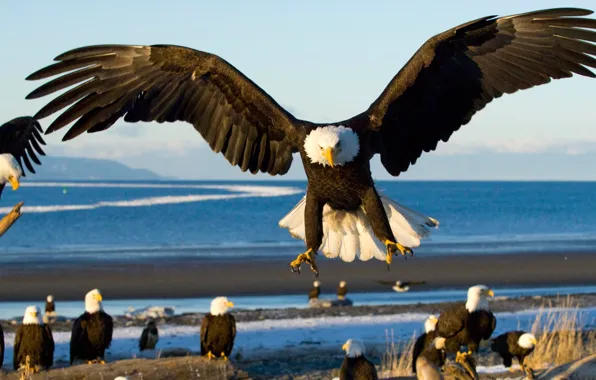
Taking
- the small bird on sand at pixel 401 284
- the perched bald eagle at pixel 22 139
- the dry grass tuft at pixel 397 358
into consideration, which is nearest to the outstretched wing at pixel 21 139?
the perched bald eagle at pixel 22 139

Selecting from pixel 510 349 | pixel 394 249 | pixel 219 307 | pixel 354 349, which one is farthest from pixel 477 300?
pixel 394 249

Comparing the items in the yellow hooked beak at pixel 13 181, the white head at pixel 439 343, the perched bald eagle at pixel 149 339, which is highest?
the yellow hooked beak at pixel 13 181

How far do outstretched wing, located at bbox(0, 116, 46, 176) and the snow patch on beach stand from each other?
201 centimetres

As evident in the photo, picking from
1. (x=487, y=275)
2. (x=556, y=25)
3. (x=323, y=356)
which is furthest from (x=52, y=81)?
(x=487, y=275)

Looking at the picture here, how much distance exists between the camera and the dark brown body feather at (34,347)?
8.45 meters

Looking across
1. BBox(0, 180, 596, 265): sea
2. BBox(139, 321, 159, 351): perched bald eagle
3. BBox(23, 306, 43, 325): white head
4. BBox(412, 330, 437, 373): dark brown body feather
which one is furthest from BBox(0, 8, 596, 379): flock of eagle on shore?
BBox(0, 180, 596, 265): sea

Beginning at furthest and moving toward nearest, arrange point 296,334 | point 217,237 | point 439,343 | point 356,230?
1. point 217,237
2. point 296,334
3. point 439,343
4. point 356,230

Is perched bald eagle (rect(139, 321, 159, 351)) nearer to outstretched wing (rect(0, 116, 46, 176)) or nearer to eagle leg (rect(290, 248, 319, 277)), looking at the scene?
outstretched wing (rect(0, 116, 46, 176))

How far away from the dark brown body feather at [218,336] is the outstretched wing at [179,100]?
3.20m

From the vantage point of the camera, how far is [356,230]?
6012 millimetres

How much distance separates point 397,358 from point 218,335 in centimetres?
153

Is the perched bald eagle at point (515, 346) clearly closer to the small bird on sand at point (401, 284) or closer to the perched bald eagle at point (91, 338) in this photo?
the perched bald eagle at point (91, 338)

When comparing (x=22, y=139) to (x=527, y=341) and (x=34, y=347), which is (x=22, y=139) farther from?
(x=527, y=341)

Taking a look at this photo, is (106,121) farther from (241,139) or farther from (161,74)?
(241,139)
